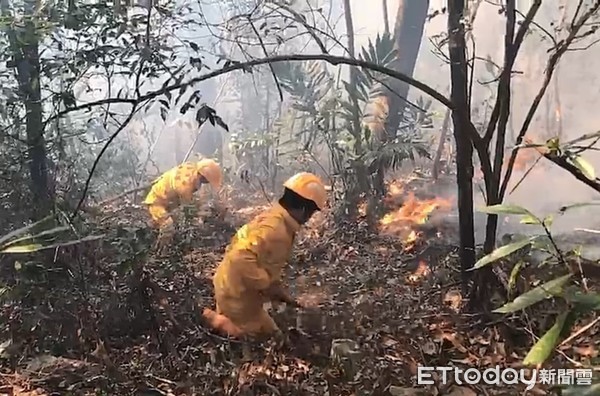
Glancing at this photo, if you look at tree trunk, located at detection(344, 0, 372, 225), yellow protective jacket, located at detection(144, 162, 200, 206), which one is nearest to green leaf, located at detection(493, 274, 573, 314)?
tree trunk, located at detection(344, 0, 372, 225)

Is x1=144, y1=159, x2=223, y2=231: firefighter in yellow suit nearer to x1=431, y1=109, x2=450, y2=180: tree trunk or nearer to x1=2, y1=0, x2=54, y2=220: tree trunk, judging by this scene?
x1=2, y1=0, x2=54, y2=220: tree trunk

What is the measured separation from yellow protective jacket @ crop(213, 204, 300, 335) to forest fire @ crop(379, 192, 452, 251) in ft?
1.61

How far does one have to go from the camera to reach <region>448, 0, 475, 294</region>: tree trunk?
169cm

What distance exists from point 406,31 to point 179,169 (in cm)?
90

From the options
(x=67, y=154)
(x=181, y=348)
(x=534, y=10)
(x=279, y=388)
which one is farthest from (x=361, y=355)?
(x=67, y=154)

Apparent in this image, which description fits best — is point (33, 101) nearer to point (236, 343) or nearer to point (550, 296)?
point (236, 343)

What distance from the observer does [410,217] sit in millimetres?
2162

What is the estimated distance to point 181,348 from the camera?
1.70 m

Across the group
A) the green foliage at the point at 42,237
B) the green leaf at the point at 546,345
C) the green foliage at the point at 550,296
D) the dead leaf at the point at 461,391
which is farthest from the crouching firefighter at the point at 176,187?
the green leaf at the point at 546,345

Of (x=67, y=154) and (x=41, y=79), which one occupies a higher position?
(x=41, y=79)

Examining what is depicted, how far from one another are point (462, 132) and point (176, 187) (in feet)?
3.32

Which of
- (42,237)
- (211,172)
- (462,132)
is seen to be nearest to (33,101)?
(42,237)

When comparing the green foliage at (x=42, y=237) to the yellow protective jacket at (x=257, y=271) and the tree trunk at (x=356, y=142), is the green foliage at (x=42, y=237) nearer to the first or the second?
the yellow protective jacket at (x=257, y=271)

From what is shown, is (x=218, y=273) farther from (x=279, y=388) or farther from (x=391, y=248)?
(x=391, y=248)
